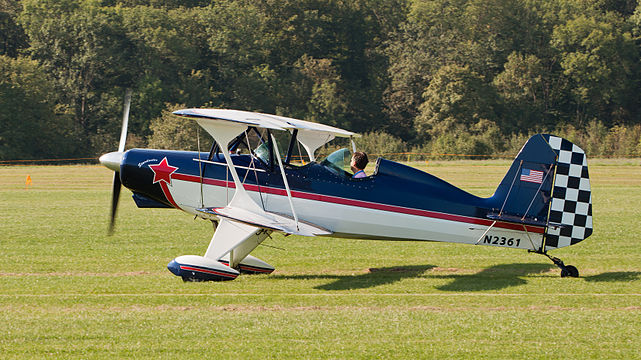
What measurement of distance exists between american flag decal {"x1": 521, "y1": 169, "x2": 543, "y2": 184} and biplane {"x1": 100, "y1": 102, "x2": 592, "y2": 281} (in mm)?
13

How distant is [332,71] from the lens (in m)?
62.9

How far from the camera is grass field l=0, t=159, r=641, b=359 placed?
6.60 m

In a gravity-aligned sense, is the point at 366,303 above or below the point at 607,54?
below

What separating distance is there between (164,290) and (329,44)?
6012cm

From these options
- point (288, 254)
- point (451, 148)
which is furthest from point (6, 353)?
point (451, 148)

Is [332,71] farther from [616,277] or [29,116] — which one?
[616,277]

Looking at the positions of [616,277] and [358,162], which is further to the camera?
[358,162]

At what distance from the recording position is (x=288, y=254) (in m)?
12.5

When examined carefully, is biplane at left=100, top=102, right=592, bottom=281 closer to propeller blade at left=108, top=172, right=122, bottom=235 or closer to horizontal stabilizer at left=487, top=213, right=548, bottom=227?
horizontal stabilizer at left=487, top=213, right=548, bottom=227

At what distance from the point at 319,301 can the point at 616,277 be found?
4346mm

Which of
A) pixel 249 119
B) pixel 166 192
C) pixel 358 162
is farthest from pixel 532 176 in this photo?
pixel 166 192

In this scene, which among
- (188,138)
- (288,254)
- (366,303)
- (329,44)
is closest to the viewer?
(366,303)

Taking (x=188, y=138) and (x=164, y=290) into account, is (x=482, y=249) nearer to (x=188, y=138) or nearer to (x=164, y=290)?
(x=164, y=290)

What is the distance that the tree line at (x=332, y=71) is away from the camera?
5375 centimetres
